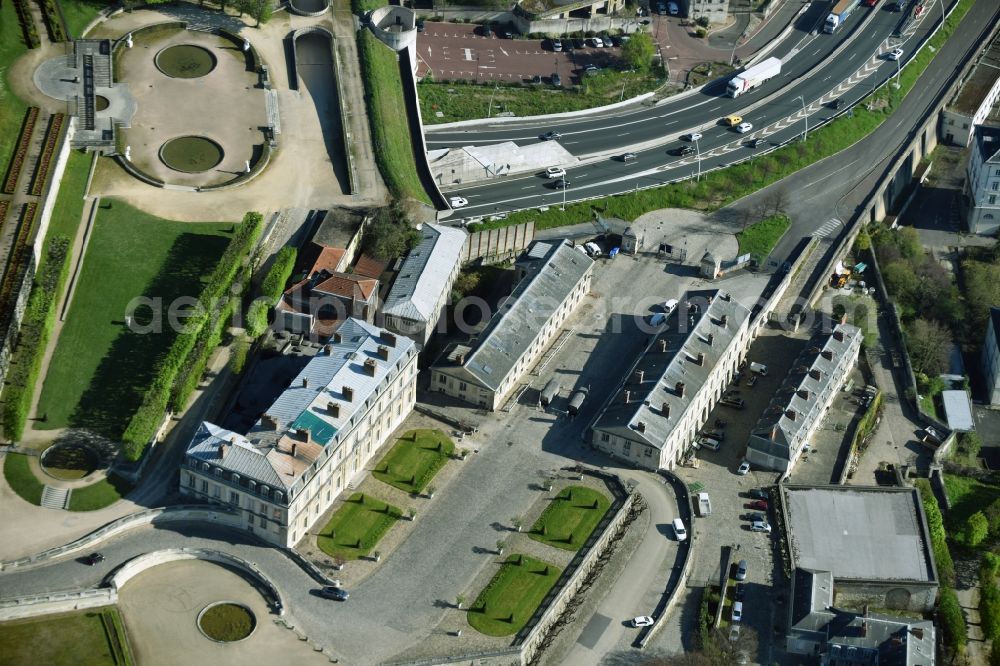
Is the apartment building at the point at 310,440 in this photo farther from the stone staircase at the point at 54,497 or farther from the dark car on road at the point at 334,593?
the stone staircase at the point at 54,497

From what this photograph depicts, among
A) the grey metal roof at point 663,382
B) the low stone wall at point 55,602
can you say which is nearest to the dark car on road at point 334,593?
the low stone wall at point 55,602

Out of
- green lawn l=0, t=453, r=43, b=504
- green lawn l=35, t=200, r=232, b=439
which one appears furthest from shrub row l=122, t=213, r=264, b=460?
green lawn l=0, t=453, r=43, b=504

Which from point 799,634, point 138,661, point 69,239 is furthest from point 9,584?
point 799,634

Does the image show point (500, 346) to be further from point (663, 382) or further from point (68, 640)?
point (68, 640)

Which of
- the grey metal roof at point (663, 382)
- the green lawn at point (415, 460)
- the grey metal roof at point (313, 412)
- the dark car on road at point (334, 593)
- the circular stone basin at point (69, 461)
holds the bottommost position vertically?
the dark car on road at point (334, 593)

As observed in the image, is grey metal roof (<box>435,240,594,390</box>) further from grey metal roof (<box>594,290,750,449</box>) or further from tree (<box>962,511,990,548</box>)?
tree (<box>962,511,990,548</box>)

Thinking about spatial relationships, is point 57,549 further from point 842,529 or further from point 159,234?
point 842,529

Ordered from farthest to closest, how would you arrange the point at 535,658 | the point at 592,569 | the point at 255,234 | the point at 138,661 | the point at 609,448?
the point at 255,234
the point at 609,448
the point at 592,569
the point at 535,658
the point at 138,661

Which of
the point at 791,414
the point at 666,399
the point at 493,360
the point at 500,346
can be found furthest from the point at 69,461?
the point at 791,414
